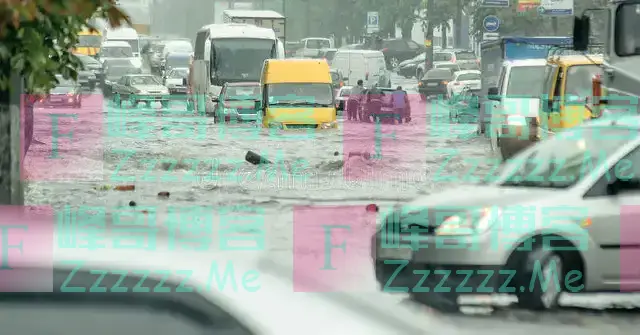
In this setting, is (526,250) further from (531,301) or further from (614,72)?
(614,72)

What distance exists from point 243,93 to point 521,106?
64.3ft

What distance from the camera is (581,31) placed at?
1928 centimetres

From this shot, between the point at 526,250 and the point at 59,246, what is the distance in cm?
705

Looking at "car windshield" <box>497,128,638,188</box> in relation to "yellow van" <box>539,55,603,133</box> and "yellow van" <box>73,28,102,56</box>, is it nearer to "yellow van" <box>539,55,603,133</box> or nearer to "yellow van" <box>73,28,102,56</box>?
"yellow van" <box>539,55,603,133</box>

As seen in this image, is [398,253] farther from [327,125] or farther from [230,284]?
[327,125]

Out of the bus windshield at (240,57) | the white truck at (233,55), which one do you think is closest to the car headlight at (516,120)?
the white truck at (233,55)

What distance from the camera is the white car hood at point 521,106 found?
84.9ft

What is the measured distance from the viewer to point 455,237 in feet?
33.8

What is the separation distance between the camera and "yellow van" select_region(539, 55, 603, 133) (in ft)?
73.5

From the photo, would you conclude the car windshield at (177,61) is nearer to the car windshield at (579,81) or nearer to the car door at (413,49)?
the car door at (413,49)

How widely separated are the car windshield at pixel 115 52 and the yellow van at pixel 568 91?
58.2 m

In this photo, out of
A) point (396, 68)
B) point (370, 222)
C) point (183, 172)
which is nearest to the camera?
point (370, 222)

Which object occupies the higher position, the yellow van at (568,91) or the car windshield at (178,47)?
the yellow van at (568,91)

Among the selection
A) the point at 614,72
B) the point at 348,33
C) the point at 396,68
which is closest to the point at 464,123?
the point at 614,72
